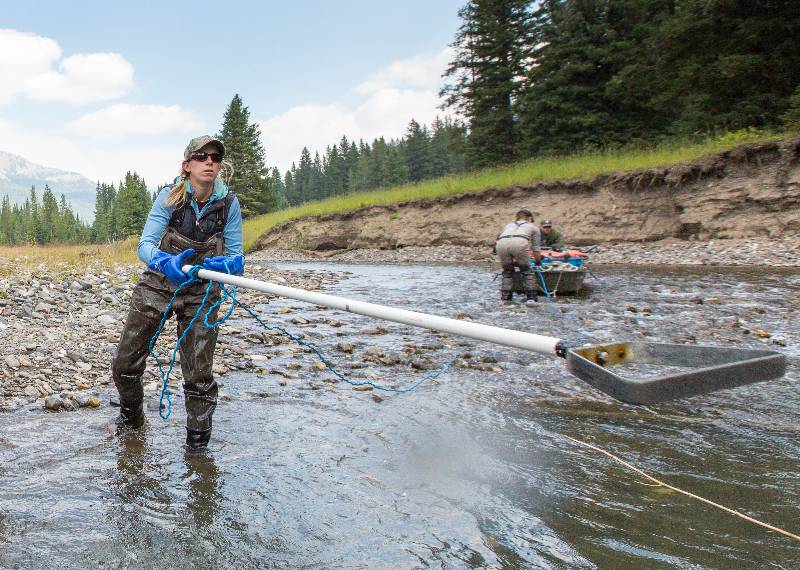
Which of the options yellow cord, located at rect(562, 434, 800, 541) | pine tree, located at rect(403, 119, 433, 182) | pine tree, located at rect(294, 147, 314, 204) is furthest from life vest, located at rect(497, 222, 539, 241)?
pine tree, located at rect(294, 147, 314, 204)

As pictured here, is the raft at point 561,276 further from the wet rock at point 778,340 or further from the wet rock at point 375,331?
the wet rock at point 778,340

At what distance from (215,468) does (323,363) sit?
3.42m

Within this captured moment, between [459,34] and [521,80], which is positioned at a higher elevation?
[459,34]

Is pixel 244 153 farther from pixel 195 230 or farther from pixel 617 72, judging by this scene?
pixel 195 230

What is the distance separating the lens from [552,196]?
27.7m

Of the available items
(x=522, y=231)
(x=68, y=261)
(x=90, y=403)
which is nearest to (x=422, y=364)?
(x=90, y=403)

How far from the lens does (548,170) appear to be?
94.6ft

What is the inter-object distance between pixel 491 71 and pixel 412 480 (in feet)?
136

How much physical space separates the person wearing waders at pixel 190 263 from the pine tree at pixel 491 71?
129 ft

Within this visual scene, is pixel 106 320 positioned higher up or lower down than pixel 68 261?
lower down

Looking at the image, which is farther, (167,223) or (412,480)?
(167,223)

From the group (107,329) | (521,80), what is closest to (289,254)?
(521,80)

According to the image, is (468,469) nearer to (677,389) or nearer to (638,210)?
(677,389)

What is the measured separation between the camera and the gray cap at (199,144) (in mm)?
4199
